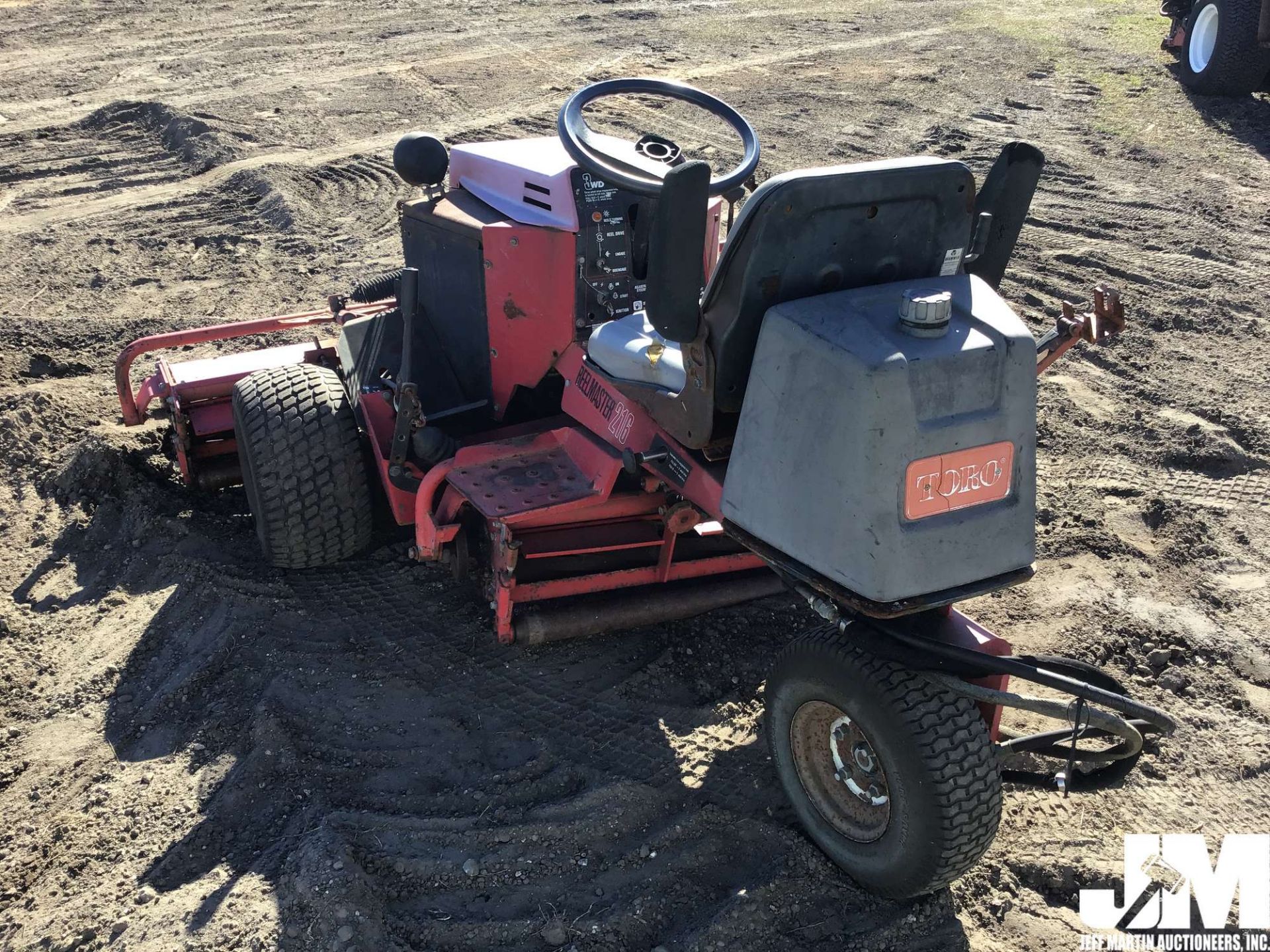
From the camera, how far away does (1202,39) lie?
458 inches

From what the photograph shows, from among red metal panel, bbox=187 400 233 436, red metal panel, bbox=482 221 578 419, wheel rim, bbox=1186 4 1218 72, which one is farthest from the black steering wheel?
wheel rim, bbox=1186 4 1218 72

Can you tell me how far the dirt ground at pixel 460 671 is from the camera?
3.23 metres

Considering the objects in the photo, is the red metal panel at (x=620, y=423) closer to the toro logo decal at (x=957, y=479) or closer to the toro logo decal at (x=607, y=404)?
the toro logo decal at (x=607, y=404)

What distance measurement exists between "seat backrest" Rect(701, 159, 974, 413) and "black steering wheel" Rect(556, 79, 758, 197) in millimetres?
897

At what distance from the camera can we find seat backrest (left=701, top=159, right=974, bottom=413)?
9.41ft

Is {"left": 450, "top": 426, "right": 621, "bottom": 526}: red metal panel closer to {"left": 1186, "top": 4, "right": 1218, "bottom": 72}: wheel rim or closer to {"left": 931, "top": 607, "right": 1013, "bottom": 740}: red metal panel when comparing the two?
{"left": 931, "top": 607, "right": 1013, "bottom": 740}: red metal panel

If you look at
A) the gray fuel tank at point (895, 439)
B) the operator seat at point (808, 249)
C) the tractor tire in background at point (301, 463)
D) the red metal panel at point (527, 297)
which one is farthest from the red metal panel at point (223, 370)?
the gray fuel tank at point (895, 439)

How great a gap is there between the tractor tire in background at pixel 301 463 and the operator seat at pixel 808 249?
1.78 m

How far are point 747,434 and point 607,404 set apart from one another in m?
1.06

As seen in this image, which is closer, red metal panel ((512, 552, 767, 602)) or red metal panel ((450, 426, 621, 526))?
red metal panel ((450, 426, 621, 526))

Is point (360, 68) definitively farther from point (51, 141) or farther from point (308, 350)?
point (308, 350)

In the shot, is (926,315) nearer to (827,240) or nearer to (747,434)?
(827,240)

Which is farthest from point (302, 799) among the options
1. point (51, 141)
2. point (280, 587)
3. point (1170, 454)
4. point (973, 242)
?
point (51, 141)

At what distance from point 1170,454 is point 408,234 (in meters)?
3.99
